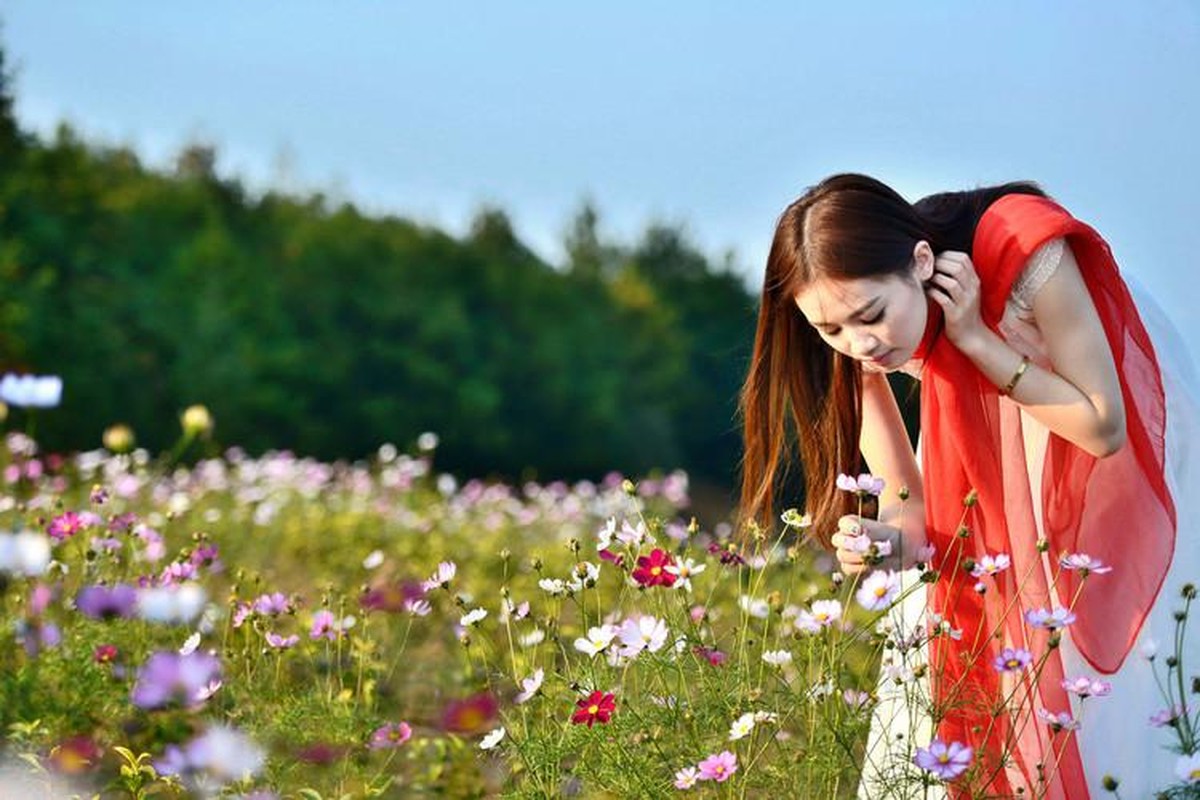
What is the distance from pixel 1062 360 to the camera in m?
2.17

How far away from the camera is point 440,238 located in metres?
11.4

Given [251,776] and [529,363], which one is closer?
[251,776]

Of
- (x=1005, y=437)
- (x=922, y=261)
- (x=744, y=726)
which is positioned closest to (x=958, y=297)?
(x=922, y=261)

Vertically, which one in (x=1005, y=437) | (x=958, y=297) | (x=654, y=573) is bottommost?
(x=654, y=573)

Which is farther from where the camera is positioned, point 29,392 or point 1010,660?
point 29,392

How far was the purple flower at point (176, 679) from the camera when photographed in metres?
2.20

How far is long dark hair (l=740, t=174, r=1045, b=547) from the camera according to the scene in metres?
2.21

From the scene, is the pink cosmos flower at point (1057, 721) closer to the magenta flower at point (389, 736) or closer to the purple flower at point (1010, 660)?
the purple flower at point (1010, 660)

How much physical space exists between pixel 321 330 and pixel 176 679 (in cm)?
830

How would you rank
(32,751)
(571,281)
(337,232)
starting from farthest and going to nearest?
(571,281) < (337,232) < (32,751)

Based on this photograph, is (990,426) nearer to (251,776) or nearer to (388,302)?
(251,776)

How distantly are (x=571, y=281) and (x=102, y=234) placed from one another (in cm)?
403

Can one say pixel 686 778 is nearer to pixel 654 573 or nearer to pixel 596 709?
pixel 596 709

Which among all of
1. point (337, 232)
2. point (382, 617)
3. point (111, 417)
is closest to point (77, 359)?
point (111, 417)
